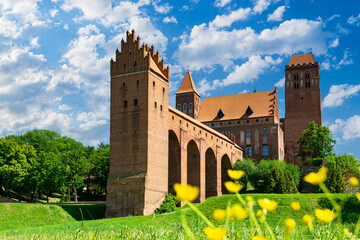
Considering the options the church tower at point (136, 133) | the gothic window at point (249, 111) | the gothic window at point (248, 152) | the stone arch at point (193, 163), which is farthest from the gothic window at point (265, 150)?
the church tower at point (136, 133)

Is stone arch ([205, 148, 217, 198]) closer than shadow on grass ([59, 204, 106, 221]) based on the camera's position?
No

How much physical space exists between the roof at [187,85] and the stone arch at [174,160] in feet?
79.2

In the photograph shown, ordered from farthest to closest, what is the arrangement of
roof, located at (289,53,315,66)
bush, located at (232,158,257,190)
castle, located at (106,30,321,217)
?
roof, located at (289,53,315,66), bush, located at (232,158,257,190), castle, located at (106,30,321,217)

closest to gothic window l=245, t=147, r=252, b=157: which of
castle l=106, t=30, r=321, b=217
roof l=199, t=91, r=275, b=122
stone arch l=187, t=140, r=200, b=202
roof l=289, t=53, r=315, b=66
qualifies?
castle l=106, t=30, r=321, b=217

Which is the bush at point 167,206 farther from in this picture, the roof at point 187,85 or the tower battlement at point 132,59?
the roof at point 187,85

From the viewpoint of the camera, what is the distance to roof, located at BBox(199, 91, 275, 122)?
2270 inches

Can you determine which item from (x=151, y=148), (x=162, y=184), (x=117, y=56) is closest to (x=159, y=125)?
(x=151, y=148)

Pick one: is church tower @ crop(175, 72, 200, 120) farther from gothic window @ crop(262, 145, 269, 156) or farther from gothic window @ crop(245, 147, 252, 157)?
gothic window @ crop(262, 145, 269, 156)

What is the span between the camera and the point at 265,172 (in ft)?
146

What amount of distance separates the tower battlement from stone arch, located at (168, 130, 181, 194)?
237 inches

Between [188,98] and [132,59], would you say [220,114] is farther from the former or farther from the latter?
[132,59]

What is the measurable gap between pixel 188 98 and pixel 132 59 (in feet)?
87.8

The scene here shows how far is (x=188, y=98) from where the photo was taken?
60531 millimetres

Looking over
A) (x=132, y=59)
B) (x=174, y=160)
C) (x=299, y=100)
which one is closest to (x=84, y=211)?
(x=174, y=160)
